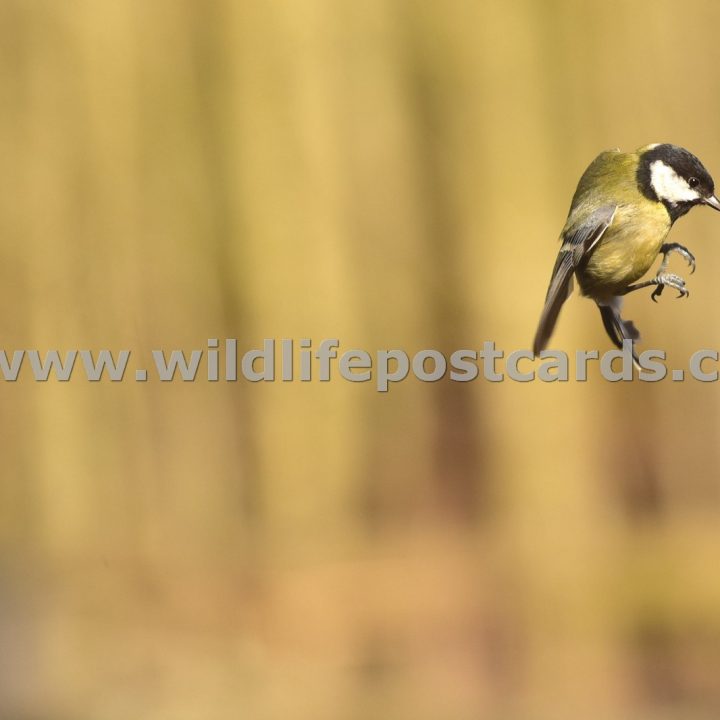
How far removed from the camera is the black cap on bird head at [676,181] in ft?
0.66

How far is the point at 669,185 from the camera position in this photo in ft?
0.68

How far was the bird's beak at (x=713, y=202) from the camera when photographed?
0.20m

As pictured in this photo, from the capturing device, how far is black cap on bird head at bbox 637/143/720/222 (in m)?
0.20

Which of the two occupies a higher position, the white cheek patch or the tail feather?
the white cheek patch

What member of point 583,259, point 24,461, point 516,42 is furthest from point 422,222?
point 583,259

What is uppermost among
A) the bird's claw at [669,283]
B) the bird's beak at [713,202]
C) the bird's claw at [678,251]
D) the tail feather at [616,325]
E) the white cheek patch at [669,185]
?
the white cheek patch at [669,185]

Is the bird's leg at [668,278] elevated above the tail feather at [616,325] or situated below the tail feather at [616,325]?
above

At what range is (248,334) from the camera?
A: 1.23 m

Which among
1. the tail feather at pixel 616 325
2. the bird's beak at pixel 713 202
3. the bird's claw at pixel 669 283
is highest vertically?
the bird's beak at pixel 713 202

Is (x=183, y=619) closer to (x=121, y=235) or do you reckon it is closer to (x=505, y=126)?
(x=121, y=235)

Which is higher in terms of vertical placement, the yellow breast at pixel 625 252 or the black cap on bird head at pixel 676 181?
the black cap on bird head at pixel 676 181

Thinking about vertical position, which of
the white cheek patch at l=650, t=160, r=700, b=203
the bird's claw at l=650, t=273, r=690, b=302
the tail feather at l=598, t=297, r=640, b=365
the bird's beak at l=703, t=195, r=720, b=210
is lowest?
the tail feather at l=598, t=297, r=640, b=365

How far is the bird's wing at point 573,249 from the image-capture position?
0.18 m

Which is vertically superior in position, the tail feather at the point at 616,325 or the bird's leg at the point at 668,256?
the bird's leg at the point at 668,256
